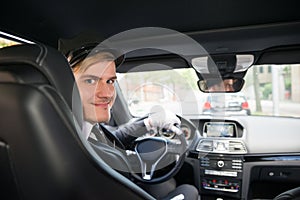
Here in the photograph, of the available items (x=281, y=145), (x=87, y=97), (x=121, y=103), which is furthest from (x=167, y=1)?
(x=281, y=145)

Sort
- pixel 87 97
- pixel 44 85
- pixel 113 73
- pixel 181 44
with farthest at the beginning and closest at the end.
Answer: pixel 181 44 → pixel 113 73 → pixel 87 97 → pixel 44 85

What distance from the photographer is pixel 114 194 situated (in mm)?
763

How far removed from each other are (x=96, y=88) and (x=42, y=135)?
64 cm

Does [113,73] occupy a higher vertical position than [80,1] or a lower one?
lower

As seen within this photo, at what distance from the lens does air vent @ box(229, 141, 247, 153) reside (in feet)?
7.92

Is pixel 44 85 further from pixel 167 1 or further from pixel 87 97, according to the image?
pixel 167 1

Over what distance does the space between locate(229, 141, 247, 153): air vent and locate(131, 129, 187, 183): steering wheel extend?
2.30ft

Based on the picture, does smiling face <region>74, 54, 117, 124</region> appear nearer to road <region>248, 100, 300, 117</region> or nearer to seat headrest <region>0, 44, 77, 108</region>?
seat headrest <region>0, 44, 77, 108</region>

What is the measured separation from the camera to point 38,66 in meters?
0.68

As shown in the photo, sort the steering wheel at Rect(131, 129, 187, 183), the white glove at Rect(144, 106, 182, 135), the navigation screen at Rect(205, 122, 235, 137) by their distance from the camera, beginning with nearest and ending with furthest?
the steering wheel at Rect(131, 129, 187, 183) < the white glove at Rect(144, 106, 182, 135) < the navigation screen at Rect(205, 122, 235, 137)

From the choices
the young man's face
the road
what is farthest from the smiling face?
the road

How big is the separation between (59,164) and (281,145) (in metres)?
2.14

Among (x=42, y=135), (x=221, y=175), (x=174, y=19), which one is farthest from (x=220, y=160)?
(x=42, y=135)

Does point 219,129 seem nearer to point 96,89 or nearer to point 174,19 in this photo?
point 174,19
